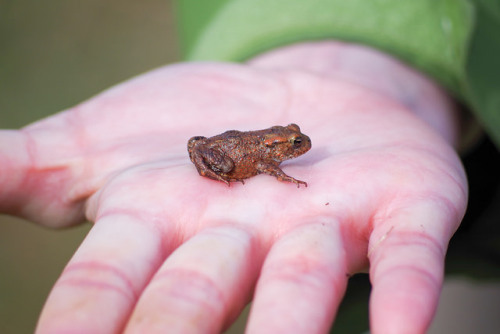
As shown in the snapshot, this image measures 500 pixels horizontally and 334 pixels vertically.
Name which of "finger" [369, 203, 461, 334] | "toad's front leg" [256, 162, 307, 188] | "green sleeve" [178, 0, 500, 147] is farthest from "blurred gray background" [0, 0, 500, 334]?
"finger" [369, 203, 461, 334]

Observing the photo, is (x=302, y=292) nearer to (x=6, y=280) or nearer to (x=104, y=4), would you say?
(x=6, y=280)

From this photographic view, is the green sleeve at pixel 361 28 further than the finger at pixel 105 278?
Yes

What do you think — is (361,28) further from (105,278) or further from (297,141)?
(105,278)

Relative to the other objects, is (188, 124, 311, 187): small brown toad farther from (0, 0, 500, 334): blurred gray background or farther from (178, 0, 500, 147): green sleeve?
(0, 0, 500, 334): blurred gray background

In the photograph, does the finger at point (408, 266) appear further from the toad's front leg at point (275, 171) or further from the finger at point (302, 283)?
the toad's front leg at point (275, 171)

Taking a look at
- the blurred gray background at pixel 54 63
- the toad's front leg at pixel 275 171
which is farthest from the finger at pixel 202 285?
the blurred gray background at pixel 54 63

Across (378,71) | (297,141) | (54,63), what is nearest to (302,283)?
(297,141)

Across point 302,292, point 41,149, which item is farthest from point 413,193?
point 41,149

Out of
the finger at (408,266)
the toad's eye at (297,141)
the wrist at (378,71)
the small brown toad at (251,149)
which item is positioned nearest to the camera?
the finger at (408,266)
